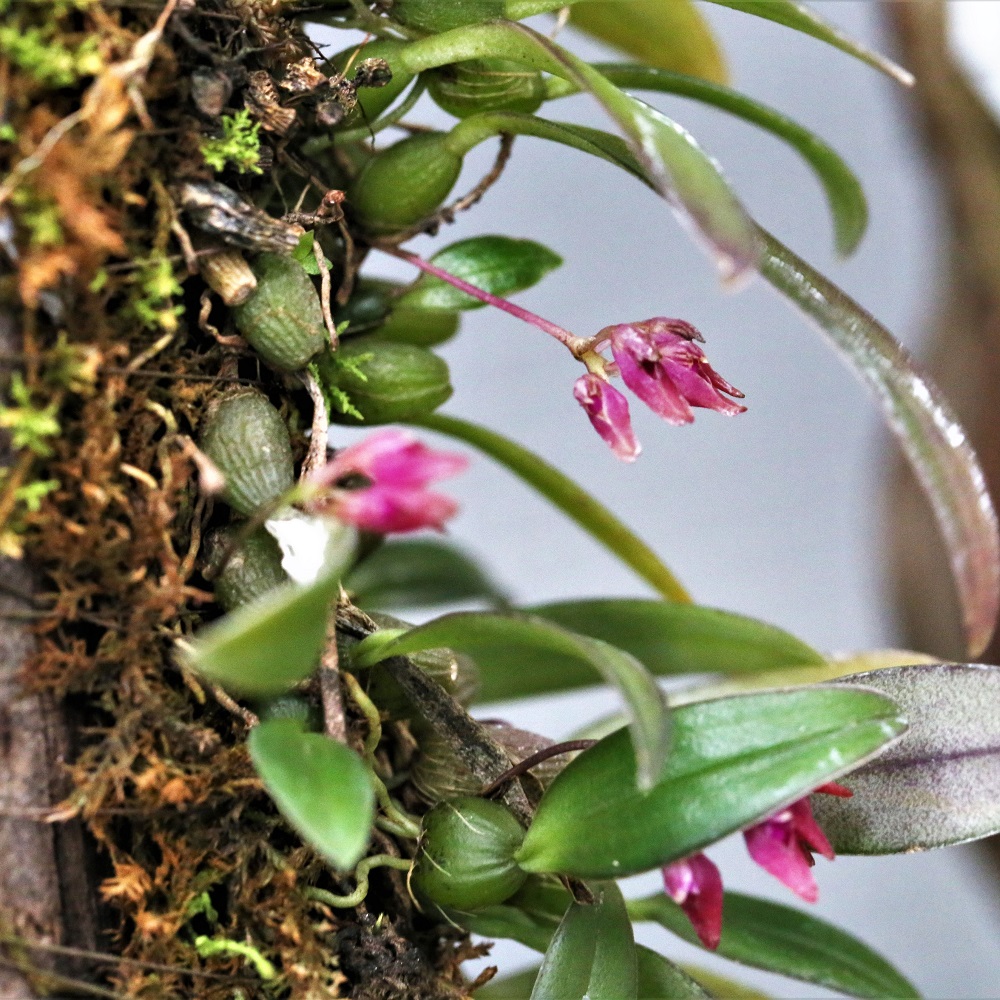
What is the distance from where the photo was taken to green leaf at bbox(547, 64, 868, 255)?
2.28ft

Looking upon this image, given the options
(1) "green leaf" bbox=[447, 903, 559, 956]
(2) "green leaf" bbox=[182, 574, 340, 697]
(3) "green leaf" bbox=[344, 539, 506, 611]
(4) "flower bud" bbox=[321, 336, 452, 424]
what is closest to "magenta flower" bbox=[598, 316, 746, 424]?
(4) "flower bud" bbox=[321, 336, 452, 424]

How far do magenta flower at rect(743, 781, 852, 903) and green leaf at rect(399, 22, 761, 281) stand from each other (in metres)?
0.27

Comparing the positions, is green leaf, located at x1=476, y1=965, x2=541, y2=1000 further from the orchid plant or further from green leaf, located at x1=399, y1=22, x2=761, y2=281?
A: green leaf, located at x1=399, y1=22, x2=761, y2=281

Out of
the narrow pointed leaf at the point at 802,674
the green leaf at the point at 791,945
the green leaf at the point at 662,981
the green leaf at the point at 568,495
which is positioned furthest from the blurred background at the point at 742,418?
the green leaf at the point at 662,981

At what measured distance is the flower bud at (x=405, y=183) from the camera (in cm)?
64

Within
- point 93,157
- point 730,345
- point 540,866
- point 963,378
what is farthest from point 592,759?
point 963,378

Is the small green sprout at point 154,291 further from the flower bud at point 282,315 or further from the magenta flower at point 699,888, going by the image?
the magenta flower at point 699,888

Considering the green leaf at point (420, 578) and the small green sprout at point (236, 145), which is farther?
the green leaf at point (420, 578)

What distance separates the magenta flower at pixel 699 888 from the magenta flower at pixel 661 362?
227mm

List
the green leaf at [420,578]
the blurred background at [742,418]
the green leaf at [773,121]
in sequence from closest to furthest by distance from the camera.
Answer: the green leaf at [773,121] → the green leaf at [420,578] → the blurred background at [742,418]

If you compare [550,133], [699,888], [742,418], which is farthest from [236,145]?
[742,418]

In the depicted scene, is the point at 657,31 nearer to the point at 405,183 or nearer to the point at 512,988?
the point at 405,183

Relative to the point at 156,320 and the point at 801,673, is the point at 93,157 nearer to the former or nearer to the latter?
the point at 156,320

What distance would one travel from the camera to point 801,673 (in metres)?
0.84
